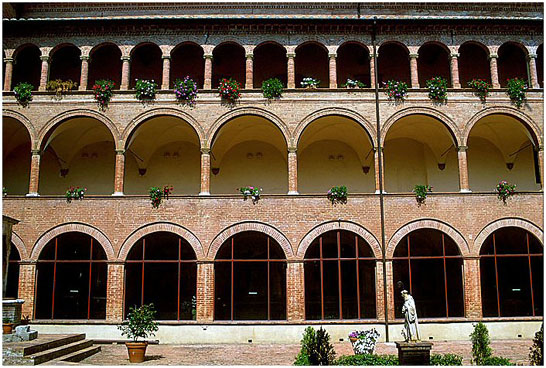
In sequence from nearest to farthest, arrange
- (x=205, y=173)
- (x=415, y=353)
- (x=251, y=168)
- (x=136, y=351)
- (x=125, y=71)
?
(x=415, y=353) → (x=136, y=351) → (x=205, y=173) → (x=125, y=71) → (x=251, y=168)

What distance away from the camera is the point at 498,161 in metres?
23.3

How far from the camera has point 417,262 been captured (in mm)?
25484

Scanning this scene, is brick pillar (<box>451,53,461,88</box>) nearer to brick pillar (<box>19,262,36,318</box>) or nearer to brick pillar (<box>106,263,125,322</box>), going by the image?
brick pillar (<box>106,263,125,322</box>)

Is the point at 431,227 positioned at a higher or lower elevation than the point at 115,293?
higher

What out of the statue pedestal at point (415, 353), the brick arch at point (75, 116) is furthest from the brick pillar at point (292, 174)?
the statue pedestal at point (415, 353)

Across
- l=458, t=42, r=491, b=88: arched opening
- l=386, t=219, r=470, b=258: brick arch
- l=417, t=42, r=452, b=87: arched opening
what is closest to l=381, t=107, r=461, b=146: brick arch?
l=417, t=42, r=452, b=87: arched opening

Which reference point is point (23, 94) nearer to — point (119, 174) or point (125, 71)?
point (125, 71)

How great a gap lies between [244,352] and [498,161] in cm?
1382

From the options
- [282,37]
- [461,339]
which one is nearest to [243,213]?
[282,37]

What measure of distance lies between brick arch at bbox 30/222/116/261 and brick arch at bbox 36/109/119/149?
307 cm

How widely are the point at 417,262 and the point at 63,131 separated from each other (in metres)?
16.2

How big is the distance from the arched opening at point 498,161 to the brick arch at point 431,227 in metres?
5.15

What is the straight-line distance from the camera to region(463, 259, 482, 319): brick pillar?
18.3m

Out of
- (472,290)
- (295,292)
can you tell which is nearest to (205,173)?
(295,292)
